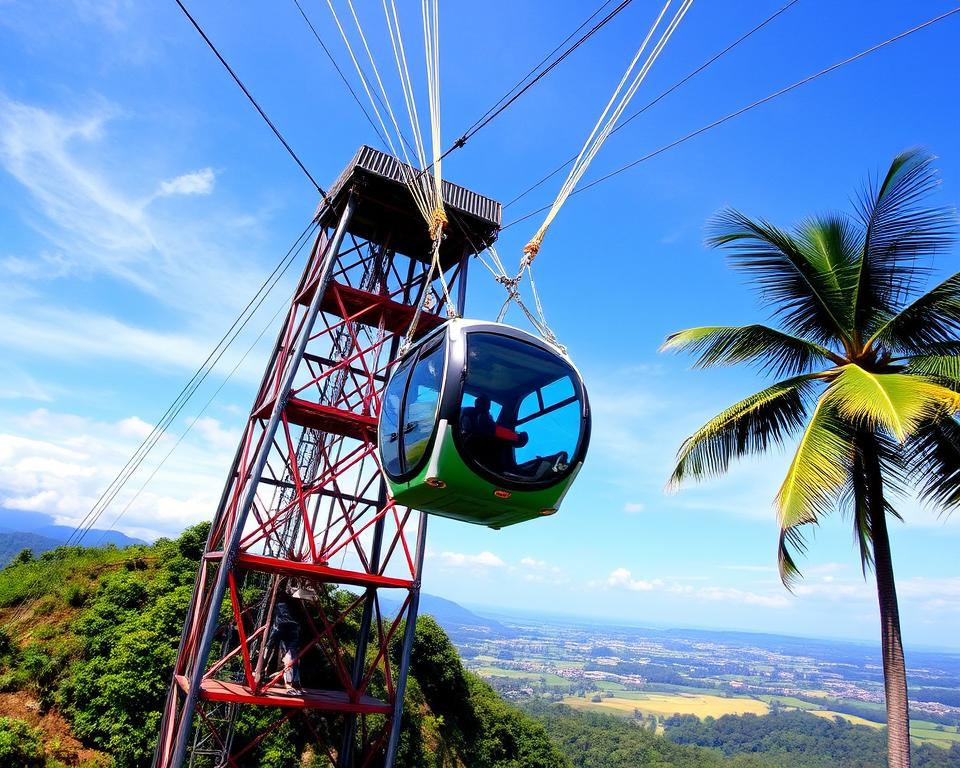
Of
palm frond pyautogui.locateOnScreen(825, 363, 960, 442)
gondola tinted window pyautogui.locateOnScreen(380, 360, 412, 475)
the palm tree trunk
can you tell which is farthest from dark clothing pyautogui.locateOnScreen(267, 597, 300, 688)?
palm frond pyautogui.locateOnScreen(825, 363, 960, 442)

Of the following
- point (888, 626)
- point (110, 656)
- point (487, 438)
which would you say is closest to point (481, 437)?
point (487, 438)

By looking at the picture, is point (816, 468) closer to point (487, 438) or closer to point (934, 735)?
point (487, 438)

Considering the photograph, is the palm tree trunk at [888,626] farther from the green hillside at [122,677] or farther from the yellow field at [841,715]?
the yellow field at [841,715]

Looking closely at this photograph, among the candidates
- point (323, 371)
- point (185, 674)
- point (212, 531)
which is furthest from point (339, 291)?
point (185, 674)

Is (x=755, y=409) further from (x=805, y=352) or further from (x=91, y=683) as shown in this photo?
(x=91, y=683)

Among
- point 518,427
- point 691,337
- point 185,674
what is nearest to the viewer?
point 518,427

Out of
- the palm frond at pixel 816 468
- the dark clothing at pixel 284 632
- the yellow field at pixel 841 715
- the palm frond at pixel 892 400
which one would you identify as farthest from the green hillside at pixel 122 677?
the yellow field at pixel 841 715
